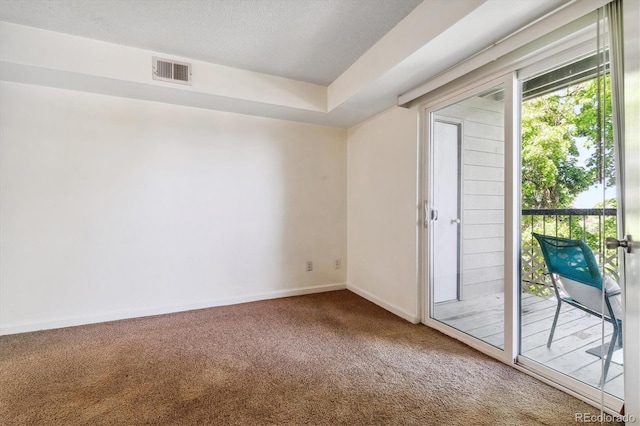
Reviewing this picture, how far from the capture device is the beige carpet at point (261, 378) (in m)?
1.55

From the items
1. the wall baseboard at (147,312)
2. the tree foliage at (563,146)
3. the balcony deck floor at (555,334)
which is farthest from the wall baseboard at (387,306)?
the tree foliage at (563,146)

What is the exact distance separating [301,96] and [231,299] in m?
2.39

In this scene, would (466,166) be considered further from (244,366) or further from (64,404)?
(64,404)

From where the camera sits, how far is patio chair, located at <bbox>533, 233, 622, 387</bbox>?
1.57m

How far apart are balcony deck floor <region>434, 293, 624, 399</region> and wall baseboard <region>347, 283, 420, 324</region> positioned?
47 cm

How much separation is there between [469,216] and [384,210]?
3.11 feet

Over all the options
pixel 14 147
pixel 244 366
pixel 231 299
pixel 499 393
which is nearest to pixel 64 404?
pixel 244 366

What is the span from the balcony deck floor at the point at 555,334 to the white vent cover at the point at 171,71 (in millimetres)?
3212

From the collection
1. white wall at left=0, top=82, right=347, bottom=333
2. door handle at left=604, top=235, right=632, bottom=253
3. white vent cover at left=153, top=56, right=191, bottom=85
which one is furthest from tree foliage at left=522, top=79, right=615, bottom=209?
white vent cover at left=153, top=56, right=191, bottom=85

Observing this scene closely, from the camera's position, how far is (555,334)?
1.92 meters

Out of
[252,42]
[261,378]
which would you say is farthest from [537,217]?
[252,42]

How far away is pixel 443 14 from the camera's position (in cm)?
180

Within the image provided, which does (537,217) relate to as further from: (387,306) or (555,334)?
(387,306)

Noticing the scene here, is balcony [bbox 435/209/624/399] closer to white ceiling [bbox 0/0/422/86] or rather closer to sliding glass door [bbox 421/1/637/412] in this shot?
sliding glass door [bbox 421/1/637/412]
